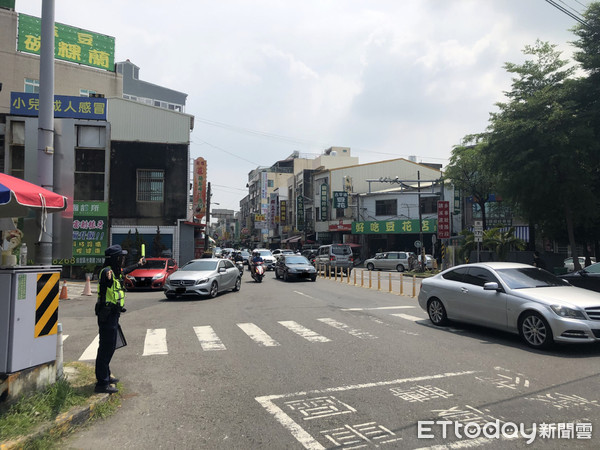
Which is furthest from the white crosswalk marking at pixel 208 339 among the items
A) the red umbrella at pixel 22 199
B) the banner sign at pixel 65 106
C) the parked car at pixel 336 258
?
the parked car at pixel 336 258

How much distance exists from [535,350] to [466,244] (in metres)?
21.4

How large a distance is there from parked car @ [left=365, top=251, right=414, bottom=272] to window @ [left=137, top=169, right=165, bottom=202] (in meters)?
18.8

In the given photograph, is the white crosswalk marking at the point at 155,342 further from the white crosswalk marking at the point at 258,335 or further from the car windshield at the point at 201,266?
the car windshield at the point at 201,266

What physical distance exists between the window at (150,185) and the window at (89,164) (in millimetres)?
2047

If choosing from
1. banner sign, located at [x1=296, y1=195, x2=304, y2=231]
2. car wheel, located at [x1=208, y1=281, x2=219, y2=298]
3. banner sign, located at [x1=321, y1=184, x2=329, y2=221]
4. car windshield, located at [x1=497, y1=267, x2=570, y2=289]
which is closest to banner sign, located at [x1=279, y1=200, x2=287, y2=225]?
banner sign, located at [x1=296, y1=195, x2=304, y2=231]

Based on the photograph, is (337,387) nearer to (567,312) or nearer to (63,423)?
(63,423)

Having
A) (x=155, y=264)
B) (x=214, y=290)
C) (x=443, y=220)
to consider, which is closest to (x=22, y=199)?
(x=214, y=290)

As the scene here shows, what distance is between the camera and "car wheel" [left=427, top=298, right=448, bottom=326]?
9.54m

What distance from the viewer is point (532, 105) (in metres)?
16.9

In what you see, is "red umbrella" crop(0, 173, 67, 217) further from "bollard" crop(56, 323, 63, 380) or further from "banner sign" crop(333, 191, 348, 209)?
"banner sign" crop(333, 191, 348, 209)

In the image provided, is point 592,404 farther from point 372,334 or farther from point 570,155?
point 570,155

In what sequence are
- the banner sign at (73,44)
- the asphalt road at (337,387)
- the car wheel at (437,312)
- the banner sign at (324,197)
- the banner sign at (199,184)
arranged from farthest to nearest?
the banner sign at (324,197)
the banner sign at (199,184)
the banner sign at (73,44)
the car wheel at (437,312)
the asphalt road at (337,387)

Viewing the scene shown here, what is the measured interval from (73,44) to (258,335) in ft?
96.3

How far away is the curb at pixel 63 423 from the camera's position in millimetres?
3630
